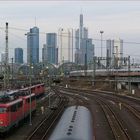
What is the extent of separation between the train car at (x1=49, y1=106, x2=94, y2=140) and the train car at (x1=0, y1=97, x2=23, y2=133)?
33.3 ft

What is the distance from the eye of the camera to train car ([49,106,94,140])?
19.5 m

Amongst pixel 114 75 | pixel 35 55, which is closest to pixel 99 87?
pixel 114 75

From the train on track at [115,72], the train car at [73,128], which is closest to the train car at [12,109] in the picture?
the train car at [73,128]

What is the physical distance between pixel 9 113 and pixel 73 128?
16.2 meters

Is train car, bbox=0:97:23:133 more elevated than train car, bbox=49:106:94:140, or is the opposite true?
train car, bbox=49:106:94:140

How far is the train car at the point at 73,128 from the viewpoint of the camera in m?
19.5

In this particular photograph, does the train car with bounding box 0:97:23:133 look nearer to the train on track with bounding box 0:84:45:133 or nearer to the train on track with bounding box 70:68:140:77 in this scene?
the train on track with bounding box 0:84:45:133

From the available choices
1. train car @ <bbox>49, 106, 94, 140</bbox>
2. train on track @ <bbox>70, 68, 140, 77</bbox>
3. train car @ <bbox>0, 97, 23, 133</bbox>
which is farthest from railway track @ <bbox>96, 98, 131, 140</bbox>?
train on track @ <bbox>70, 68, 140, 77</bbox>

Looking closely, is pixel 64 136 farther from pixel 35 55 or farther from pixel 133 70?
pixel 35 55

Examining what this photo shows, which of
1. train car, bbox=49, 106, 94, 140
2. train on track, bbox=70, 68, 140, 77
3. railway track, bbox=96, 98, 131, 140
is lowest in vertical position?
railway track, bbox=96, 98, 131, 140

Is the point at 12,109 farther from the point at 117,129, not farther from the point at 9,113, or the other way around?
the point at 117,129

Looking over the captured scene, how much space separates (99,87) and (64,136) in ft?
358

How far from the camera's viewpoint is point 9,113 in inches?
1441

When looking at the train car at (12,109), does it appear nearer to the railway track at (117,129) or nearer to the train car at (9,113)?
the train car at (9,113)
